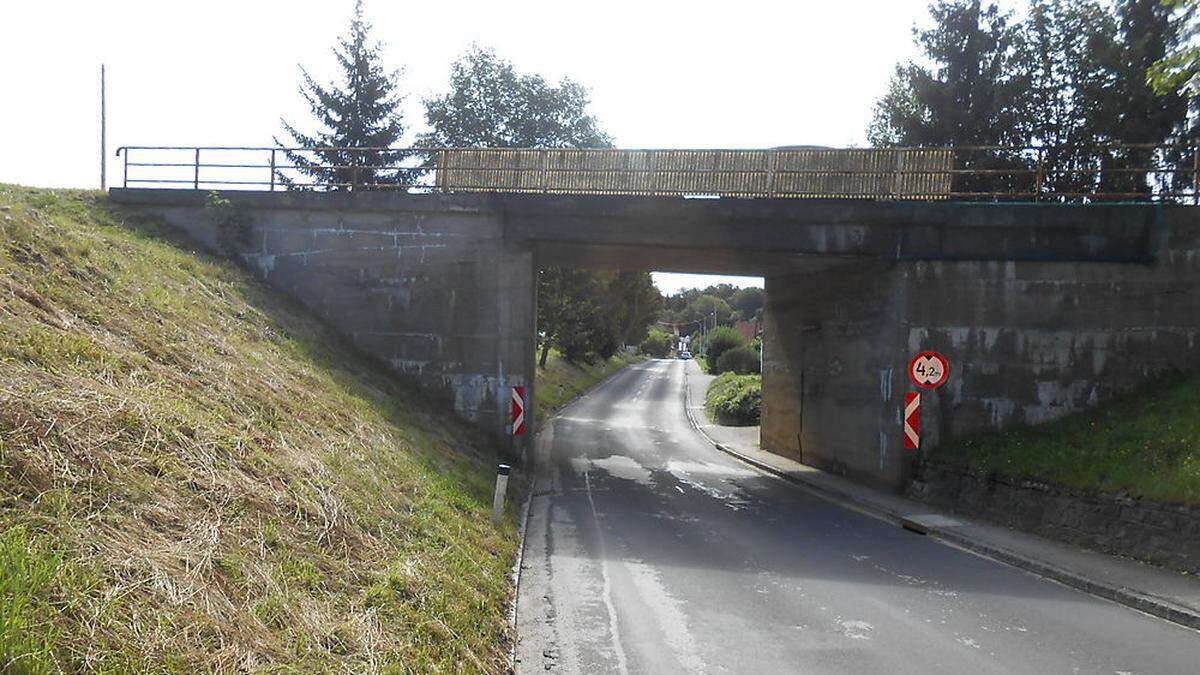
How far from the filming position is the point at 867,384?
18.4 m

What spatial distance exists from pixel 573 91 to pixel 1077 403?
32.3m

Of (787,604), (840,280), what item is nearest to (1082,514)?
(787,604)

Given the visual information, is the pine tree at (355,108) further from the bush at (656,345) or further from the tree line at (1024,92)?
the bush at (656,345)

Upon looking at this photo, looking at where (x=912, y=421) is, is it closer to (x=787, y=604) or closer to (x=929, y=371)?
(x=929, y=371)

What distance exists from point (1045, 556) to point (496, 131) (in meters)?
36.8

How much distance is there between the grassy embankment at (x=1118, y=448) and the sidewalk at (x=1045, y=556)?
112 centimetres

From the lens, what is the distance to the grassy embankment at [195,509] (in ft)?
14.2

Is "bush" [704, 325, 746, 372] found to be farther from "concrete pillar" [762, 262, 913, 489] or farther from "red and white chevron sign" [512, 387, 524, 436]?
"red and white chevron sign" [512, 387, 524, 436]

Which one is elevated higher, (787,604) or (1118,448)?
(1118,448)

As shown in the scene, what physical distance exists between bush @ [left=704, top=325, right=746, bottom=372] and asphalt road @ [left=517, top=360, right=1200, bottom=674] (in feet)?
174

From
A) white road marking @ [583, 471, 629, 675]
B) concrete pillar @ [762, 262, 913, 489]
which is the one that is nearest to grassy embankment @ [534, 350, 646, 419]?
concrete pillar @ [762, 262, 913, 489]

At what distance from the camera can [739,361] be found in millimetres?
64250

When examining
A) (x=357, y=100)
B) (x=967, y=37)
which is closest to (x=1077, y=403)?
(x=967, y=37)

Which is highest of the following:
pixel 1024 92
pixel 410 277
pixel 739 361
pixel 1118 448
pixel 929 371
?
pixel 1024 92
